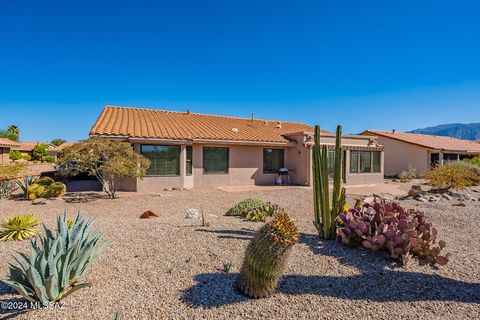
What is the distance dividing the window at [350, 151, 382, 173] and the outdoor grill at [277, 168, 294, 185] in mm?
5424

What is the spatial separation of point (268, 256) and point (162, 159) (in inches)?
583

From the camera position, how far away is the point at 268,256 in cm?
416

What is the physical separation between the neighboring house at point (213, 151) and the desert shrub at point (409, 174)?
404 cm

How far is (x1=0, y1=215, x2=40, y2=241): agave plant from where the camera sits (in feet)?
22.3

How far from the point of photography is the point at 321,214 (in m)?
7.18

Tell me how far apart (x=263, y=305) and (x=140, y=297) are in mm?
1884

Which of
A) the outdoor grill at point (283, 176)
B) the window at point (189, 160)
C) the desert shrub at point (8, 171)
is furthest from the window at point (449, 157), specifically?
the desert shrub at point (8, 171)

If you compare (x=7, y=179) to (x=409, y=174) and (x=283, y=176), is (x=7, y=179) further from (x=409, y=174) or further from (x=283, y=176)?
(x=409, y=174)

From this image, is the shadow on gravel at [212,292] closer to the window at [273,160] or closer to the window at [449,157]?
the window at [273,160]

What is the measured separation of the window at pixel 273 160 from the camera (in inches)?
863

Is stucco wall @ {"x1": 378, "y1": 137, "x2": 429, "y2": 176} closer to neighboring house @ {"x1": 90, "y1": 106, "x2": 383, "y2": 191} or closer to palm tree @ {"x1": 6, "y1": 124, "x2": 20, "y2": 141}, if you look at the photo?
neighboring house @ {"x1": 90, "y1": 106, "x2": 383, "y2": 191}

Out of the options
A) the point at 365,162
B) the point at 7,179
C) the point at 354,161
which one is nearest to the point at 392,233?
the point at 7,179

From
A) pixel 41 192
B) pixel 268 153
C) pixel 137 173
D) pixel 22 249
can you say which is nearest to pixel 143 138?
pixel 137 173

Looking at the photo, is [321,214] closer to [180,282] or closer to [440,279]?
[440,279]
